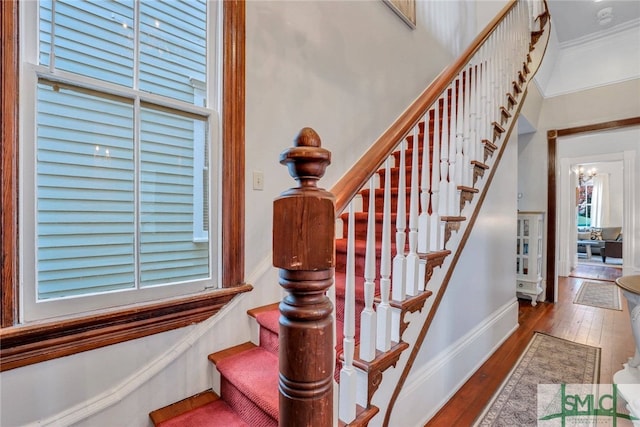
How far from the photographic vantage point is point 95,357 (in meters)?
1.20

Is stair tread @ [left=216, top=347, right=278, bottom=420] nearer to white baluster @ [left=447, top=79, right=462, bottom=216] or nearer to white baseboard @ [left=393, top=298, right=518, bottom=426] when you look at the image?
white baseboard @ [left=393, top=298, right=518, bottom=426]

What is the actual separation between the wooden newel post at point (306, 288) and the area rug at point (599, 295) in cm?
467

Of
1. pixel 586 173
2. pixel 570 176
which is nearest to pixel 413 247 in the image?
pixel 570 176

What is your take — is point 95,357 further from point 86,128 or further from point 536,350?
point 536,350

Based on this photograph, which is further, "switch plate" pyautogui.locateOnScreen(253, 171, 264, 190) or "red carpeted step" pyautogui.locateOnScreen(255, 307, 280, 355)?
"switch plate" pyautogui.locateOnScreen(253, 171, 264, 190)

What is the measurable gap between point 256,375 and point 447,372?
1.24 meters

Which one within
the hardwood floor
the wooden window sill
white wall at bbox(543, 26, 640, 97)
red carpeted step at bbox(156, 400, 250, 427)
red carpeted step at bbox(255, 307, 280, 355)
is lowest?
the hardwood floor

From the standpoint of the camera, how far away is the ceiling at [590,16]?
355 cm

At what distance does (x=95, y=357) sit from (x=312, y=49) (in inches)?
80.0

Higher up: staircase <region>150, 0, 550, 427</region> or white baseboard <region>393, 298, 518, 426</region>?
staircase <region>150, 0, 550, 427</region>

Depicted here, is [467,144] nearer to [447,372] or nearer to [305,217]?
[447,372]

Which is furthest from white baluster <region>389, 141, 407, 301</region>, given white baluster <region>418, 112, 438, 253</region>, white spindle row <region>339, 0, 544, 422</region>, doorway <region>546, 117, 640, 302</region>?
doorway <region>546, 117, 640, 302</region>

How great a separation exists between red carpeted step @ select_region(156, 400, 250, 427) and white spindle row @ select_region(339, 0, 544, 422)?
0.52 meters

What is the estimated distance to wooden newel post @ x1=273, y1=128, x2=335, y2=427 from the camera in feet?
2.29
